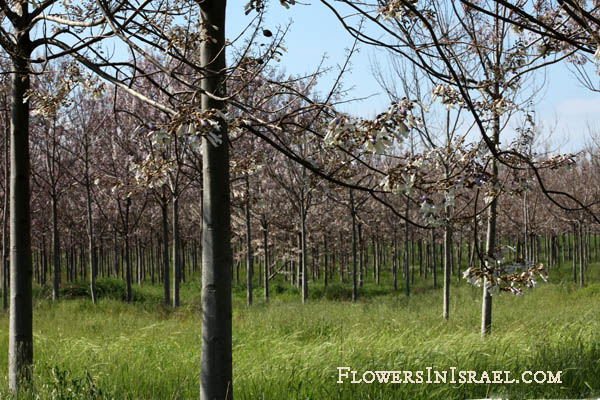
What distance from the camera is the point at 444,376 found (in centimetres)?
419

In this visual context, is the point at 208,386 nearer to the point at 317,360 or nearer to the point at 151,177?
the point at 151,177

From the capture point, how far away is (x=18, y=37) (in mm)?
3738

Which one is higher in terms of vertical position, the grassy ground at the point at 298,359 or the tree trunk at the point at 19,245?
the tree trunk at the point at 19,245

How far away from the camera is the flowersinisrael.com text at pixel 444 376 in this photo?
408cm

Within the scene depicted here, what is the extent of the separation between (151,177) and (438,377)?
9.41 ft

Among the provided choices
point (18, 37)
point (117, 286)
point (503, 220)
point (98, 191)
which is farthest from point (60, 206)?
point (503, 220)

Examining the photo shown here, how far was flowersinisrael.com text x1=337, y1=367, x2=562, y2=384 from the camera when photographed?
408 centimetres

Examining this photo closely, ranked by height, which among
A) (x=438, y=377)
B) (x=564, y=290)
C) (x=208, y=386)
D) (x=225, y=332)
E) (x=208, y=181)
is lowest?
(x=564, y=290)

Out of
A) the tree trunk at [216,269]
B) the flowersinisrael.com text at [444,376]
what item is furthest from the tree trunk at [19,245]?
the flowersinisrael.com text at [444,376]

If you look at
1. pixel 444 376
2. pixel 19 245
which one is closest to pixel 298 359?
pixel 444 376

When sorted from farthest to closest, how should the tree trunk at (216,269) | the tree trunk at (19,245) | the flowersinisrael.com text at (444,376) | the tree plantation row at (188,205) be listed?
the tree plantation row at (188,205)
the flowersinisrael.com text at (444,376)
the tree trunk at (19,245)
the tree trunk at (216,269)

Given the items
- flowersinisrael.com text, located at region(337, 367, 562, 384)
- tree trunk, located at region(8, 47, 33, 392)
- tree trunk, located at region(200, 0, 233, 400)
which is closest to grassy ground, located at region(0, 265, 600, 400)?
flowersinisrael.com text, located at region(337, 367, 562, 384)

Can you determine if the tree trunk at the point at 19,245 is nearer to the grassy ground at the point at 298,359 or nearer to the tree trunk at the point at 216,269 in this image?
the grassy ground at the point at 298,359

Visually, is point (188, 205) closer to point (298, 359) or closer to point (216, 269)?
point (298, 359)
